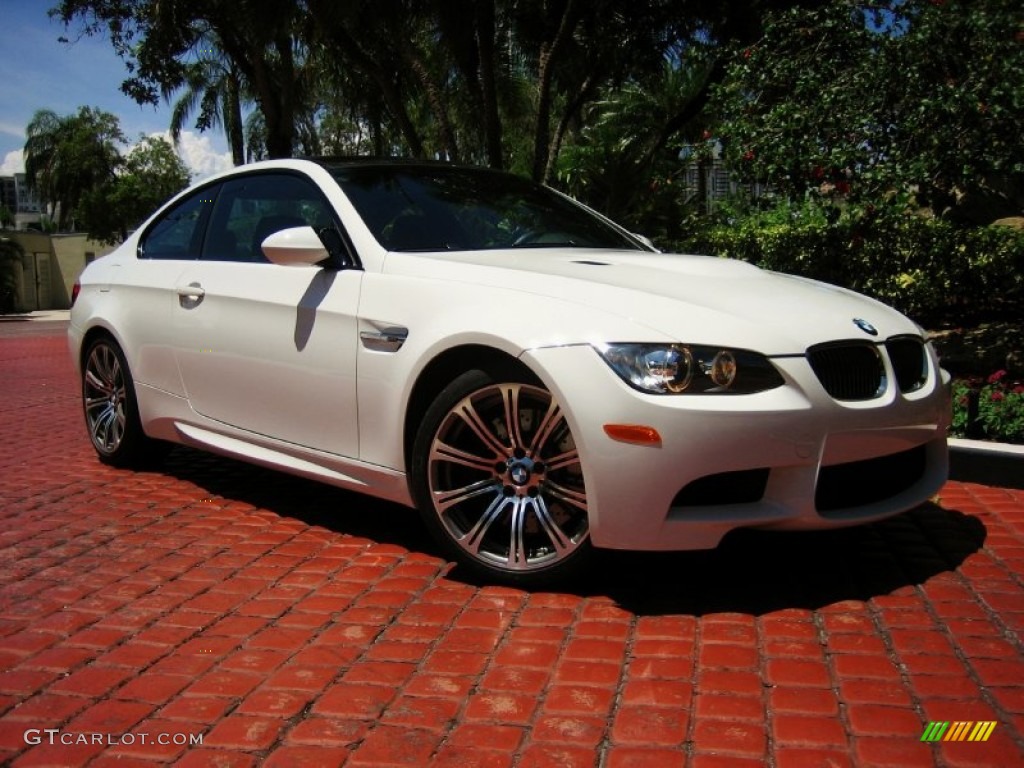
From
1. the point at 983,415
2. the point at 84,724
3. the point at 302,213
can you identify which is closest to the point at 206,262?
the point at 302,213

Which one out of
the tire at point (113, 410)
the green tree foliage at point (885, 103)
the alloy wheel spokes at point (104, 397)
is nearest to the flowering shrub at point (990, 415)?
the green tree foliage at point (885, 103)

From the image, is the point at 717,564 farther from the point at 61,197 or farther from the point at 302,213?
the point at 61,197

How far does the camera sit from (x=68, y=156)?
188 ft

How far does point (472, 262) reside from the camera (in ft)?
12.7

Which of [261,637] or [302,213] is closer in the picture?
[261,637]

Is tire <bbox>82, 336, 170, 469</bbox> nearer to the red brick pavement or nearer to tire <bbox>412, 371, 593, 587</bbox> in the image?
the red brick pavement

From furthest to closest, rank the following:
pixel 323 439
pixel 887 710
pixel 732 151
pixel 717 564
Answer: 1. pixel 732 151
2. pixel 323 439
3. pixel 717 564
4. pixel 887 710

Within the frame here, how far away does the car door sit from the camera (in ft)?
13.3

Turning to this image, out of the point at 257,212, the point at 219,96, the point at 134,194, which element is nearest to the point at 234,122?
the point at 219,96

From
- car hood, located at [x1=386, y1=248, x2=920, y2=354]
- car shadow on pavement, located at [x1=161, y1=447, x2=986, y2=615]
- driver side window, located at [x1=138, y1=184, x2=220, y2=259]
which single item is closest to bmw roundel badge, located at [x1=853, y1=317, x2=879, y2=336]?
car hood, located at [x1=386, y1=248, x2=920, y2=354]

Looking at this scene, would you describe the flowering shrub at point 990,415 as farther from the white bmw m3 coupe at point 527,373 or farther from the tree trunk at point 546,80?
the tree trunk at point 546,80

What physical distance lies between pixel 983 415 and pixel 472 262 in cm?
327

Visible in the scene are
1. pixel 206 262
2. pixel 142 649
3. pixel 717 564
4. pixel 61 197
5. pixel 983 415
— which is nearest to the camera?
pixel 142 649

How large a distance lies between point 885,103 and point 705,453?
486 cm
